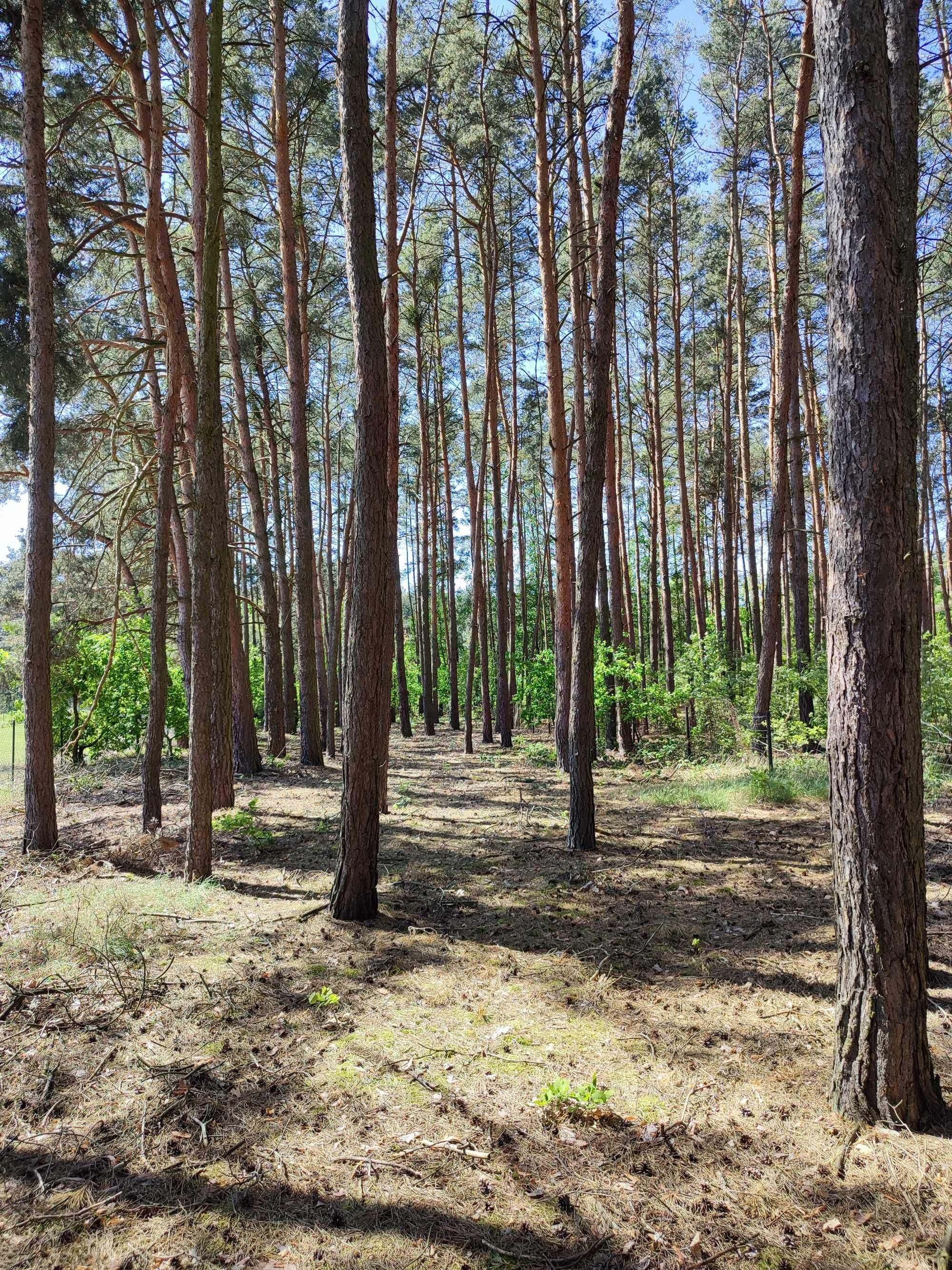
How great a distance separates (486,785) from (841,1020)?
323 inches

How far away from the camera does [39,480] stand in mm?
7320

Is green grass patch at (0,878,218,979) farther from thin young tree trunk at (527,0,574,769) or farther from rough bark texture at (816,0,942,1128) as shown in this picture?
thin young tree trunk at (527,0,574,769)

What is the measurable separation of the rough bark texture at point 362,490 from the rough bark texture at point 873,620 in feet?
10.5

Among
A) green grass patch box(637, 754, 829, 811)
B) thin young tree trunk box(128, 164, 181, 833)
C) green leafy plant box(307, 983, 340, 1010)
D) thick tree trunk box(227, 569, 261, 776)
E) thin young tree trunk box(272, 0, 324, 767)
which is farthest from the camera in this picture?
thick tree trunk box(227, 569, 261, 776)

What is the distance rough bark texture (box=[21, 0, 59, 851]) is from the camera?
23.1 ft

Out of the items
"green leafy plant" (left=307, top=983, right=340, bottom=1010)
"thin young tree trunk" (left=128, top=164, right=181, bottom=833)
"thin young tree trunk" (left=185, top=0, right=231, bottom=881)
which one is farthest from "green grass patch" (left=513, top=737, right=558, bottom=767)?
"green leafy plant" (left=307, top=983, right=340, bottom=1010)

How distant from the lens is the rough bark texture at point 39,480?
7.04m

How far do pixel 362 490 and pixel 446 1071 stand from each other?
372 cm

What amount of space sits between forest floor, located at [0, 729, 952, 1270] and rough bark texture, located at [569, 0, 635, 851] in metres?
→ 0.81

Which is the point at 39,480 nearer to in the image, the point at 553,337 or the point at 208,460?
the point at 208,460

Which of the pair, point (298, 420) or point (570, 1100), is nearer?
point (570, 1100)

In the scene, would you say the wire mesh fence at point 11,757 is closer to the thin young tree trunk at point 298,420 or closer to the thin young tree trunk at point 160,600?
the thin young tree trunk at point 298,420

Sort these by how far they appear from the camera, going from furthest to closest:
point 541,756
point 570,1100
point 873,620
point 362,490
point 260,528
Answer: point 260,528, point 541,756, point 362,490, point 570,1100, point 873,620

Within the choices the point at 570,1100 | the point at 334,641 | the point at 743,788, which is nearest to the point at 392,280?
the point at 743,788
